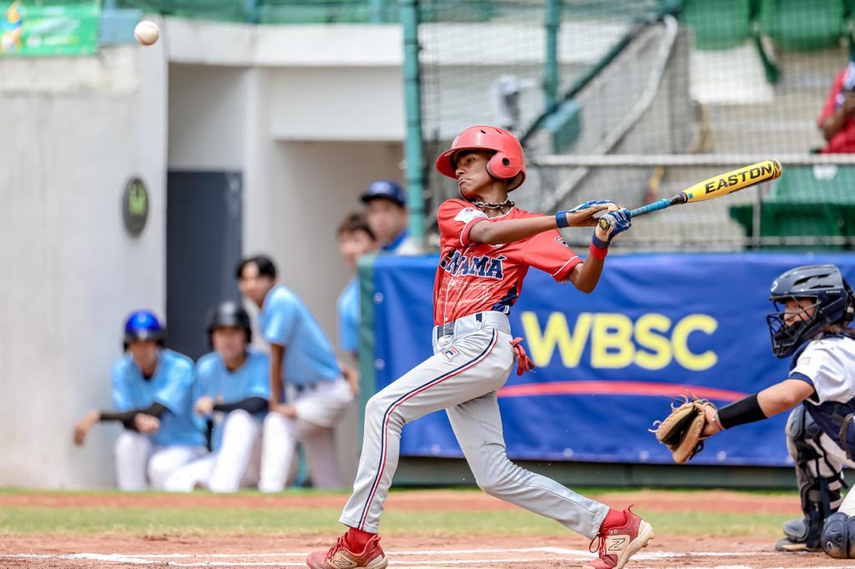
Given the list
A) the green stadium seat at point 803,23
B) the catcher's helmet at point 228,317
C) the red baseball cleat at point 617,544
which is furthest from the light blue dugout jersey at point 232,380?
the green stadium seat at point 803,23

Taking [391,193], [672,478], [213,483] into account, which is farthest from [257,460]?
[672,478]

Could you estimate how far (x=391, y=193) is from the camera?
925 cm

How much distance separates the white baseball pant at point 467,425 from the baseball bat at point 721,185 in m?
0.71

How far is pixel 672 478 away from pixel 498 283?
3.83 m

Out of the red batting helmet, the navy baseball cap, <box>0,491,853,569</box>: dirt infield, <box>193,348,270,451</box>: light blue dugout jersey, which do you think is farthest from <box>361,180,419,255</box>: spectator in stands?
the red batting helmet

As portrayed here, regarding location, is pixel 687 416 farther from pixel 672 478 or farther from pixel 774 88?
pixel 774 88

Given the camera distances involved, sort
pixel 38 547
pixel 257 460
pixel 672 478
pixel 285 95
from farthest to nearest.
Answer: pixel 285 95, pixel 257 460, pixel 672 478, pixel 38 547

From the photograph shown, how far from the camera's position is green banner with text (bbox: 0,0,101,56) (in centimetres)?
952

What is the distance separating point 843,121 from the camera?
9.01 meters

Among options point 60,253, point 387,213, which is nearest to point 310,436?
point 387,213

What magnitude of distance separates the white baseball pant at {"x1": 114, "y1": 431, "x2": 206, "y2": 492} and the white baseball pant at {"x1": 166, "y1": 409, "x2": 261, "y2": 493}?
0.25ft

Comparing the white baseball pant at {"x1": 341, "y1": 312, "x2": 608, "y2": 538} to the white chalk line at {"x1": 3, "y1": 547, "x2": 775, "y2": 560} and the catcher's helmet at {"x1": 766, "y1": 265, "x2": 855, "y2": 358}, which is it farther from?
the catcher's helmet at {"x1": 766, "y1": 265, "x2": 855, "y2": 358}

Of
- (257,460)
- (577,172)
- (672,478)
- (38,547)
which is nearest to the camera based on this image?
(38,547)

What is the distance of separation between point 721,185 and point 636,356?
337 cm
